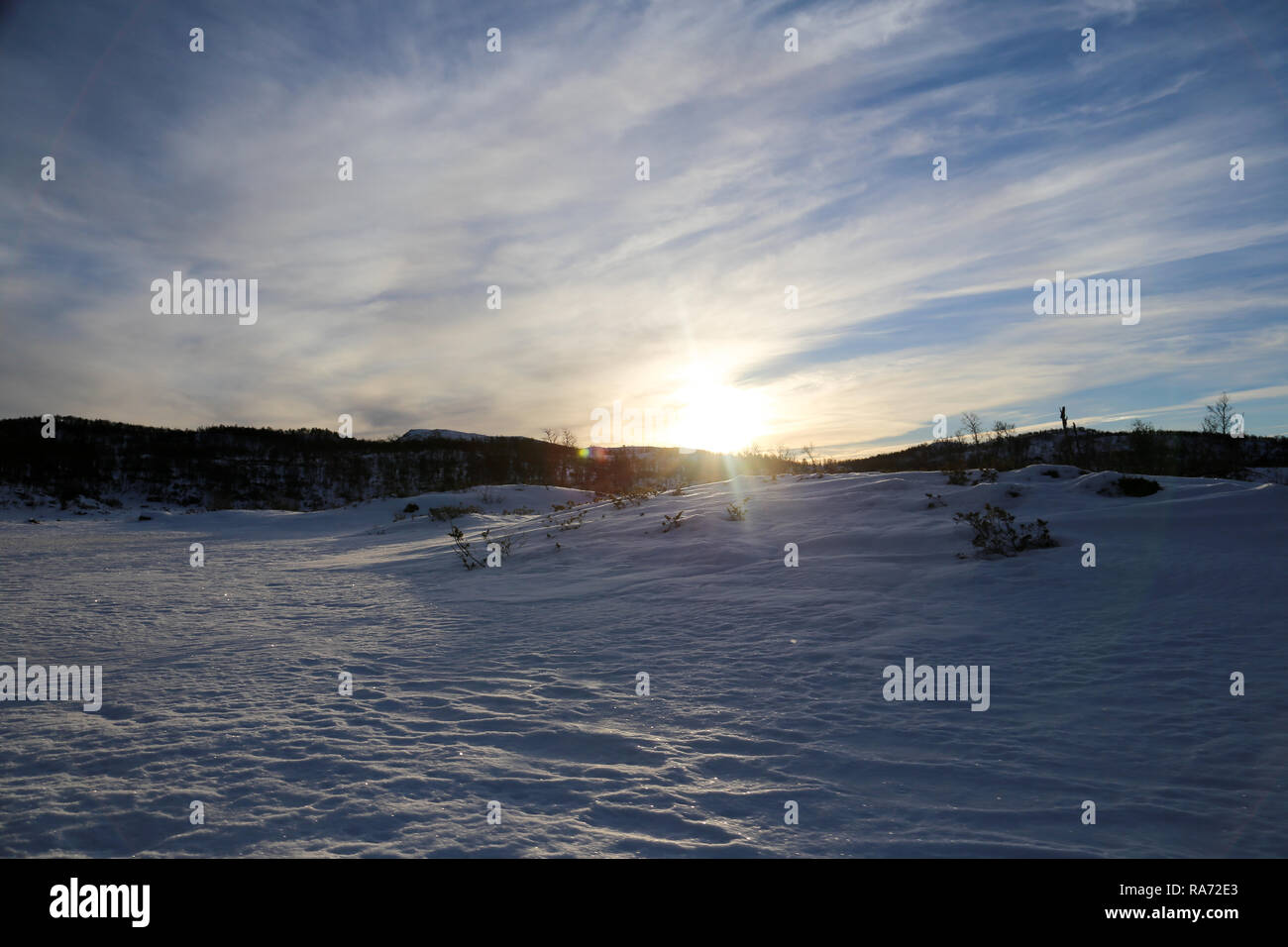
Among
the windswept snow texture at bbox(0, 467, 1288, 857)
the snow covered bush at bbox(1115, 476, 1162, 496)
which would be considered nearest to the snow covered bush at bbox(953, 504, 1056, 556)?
the windswept snow texture at bbox(0, 467, 1288, 857)

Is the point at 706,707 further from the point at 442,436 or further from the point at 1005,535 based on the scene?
the point at 442,436

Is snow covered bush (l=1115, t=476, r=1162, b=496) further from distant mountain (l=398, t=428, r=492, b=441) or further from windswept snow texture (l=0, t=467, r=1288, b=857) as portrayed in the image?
distant mountain (l=398, t=428, r=492, b=441)

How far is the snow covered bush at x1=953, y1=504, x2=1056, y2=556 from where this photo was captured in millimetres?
5160

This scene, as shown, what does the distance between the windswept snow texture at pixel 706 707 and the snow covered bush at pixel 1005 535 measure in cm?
26

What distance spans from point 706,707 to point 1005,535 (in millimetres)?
3852

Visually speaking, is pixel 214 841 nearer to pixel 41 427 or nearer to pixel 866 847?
pixel 866 847

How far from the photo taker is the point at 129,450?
2795 cm

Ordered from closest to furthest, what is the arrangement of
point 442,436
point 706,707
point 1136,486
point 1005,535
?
point 706,707
point 1005,535
point 1136,486
point 442,436

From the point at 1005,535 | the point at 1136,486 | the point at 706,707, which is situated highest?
the point at 1136,486

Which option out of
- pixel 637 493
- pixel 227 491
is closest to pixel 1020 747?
pixel 637 493

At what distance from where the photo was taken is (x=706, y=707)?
2.84 meters

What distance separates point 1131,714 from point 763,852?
1.83 meters

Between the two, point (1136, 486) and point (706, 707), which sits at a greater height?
point (1136, 486)

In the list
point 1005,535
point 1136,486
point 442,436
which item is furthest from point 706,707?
point 442,436
